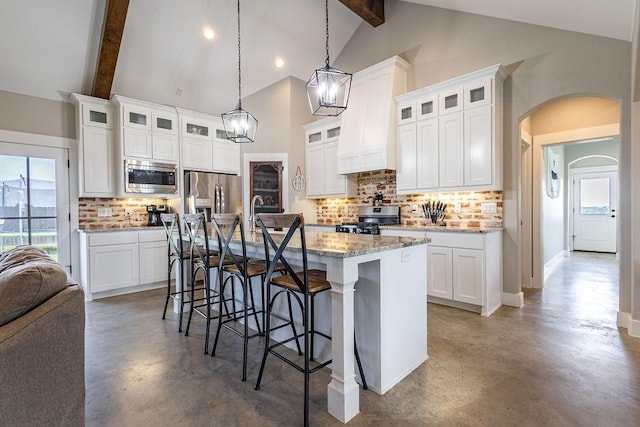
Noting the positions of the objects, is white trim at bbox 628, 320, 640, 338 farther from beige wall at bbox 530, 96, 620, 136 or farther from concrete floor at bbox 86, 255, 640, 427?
beige wall at bbox 530, 96, 620, 136

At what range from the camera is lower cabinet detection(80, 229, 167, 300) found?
4.21 meters

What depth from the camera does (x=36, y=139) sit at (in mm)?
4211

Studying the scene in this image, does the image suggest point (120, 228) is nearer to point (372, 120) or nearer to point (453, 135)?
point (372, 120)

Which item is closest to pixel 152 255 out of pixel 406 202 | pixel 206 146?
pixel 206 146

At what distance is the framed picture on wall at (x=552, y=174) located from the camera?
5.84 metres

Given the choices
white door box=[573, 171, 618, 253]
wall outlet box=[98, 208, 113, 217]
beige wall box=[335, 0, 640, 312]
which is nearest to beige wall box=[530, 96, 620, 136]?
beige wall box=[335, 0, 640, 312]

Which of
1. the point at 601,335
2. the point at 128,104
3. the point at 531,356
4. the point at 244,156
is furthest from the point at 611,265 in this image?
the point at 128,104

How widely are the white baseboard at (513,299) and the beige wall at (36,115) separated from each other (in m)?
6.22

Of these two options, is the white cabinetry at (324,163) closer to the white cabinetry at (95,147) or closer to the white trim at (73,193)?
the white cabinetry at (95,147)

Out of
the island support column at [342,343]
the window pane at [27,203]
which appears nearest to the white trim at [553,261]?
the island support column at [342,343]

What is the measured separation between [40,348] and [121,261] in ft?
11.8

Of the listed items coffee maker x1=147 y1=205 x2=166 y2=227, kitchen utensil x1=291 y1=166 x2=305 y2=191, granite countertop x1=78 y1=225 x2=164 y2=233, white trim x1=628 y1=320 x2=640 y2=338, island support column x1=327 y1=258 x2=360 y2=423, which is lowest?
white trim x1=628 y1=320 x2=640 y2=338

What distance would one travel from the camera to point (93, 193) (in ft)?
14.5

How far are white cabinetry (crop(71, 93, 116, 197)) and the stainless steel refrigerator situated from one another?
105cm
